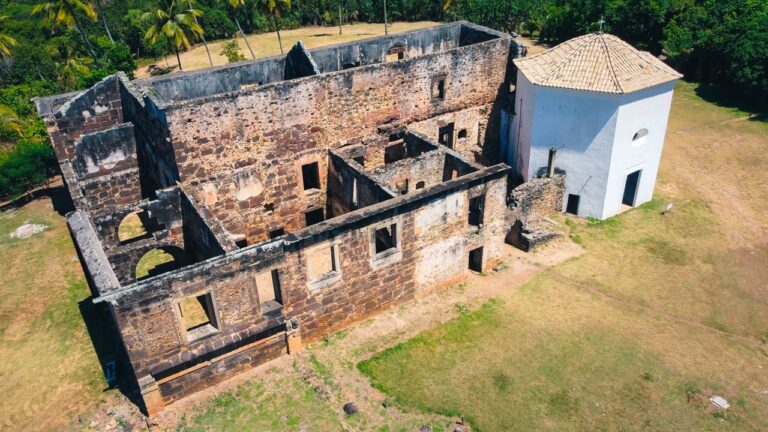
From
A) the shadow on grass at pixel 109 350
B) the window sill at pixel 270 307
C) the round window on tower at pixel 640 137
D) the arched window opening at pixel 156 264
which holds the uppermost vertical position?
the round window on tower at pixel 640 137

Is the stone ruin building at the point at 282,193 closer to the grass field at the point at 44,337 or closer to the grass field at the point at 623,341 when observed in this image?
the grass field at the point at 44,337

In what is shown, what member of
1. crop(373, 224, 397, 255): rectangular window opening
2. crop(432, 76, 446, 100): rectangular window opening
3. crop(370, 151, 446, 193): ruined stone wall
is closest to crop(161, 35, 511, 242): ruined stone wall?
crop(432, 76, 446, 100): rectangular window opening

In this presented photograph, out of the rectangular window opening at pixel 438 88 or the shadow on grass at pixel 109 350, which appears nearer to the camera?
the shadow on grass at pixel 109 350

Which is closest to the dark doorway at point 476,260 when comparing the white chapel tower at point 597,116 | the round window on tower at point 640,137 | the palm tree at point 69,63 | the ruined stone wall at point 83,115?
the white chapel tower at point 597,116

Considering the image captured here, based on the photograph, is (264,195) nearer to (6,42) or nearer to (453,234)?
(453,234)

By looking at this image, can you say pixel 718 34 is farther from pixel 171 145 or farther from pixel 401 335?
pixel 171 145

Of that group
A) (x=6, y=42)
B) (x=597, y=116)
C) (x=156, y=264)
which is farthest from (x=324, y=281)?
(x=6, y=42)

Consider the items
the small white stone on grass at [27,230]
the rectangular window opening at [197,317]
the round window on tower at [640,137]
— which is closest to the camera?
the rectangular window opening at [197,317]
